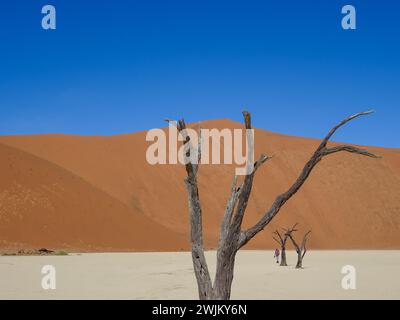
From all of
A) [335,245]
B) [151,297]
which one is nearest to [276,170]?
[335,245]

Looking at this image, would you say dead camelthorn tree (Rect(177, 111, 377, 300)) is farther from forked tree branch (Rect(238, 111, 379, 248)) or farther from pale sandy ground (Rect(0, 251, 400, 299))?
pale sandy ground (Rect(0, 251, 400, 299))

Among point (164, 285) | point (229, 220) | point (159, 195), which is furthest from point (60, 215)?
point (229, 220)

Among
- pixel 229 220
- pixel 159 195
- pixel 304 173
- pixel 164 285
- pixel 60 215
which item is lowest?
pixel 164 285

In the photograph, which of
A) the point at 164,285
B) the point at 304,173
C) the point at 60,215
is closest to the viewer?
the point at 304,173

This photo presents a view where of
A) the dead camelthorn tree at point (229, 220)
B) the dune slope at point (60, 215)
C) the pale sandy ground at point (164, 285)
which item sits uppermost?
the dune slope at point (60, 215)

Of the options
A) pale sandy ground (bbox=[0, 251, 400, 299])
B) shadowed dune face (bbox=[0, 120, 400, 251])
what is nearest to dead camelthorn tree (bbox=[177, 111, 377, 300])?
pale sandy ground (bbox=[0, 251, 400, 299])

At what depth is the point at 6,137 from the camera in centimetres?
9300

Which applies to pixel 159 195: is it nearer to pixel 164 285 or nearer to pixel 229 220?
pixel 164 285

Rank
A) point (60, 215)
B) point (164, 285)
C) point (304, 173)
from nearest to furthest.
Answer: point (304, 173), point (164, 285), point (60, 215)

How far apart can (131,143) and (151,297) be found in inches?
3044

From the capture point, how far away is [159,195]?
7712cm

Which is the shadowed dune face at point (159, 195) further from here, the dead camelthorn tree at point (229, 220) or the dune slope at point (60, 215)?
the dead camelthorn tree at point (229, 220)

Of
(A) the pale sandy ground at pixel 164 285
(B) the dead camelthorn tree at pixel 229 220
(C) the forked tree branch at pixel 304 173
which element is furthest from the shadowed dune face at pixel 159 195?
(C) the forked tree branch at pixel 304 173

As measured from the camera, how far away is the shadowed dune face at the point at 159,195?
48.4 metres
